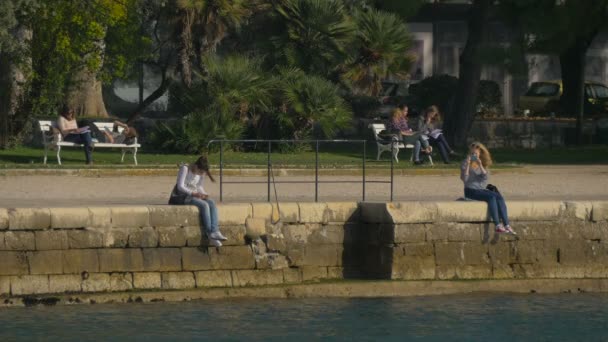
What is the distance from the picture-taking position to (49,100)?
29.6 metres

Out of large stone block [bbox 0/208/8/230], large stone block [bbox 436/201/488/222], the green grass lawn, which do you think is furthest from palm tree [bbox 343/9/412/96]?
large stone block [bbox 0/208/8/230]

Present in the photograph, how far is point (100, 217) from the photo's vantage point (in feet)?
58.5

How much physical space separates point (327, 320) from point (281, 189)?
5220mm

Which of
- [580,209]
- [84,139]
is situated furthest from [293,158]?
[580,209]

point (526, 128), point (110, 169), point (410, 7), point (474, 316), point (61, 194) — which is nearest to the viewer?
point (474, 316)

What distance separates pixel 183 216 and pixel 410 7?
54.0ft

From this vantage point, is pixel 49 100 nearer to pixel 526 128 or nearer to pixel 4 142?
pixel 4 142

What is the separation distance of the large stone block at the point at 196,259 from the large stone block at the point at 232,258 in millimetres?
60

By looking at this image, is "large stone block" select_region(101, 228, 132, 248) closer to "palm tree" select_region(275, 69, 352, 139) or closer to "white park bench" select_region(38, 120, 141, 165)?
"white park bench" select_region(38, 120, 141, 165)

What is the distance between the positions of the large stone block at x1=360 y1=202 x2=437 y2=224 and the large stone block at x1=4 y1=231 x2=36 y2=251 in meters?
4.51

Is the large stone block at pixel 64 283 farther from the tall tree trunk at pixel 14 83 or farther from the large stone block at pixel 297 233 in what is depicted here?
the tall tree trunk at pixel 14 83

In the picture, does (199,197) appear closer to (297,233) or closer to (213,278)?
(213,278)

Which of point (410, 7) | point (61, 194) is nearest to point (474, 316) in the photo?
point (61, 194)

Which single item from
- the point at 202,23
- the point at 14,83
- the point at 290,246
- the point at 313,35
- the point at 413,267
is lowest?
the point at 413,267
